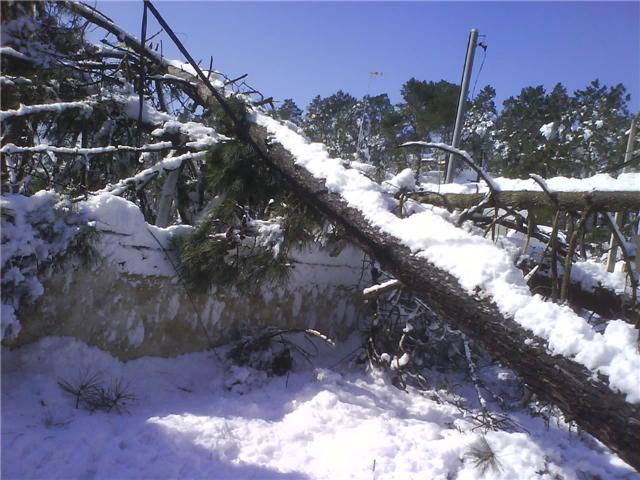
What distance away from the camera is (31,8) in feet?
9.61

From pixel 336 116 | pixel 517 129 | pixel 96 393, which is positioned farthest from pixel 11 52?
pixel 336 116

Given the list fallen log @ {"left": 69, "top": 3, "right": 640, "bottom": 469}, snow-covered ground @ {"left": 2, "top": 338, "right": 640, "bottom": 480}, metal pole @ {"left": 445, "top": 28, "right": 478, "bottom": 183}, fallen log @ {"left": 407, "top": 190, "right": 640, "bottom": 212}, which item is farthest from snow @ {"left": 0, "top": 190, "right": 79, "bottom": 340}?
metal pole @ {"left": 445, "top": 28, "right": 478, "bottom": 183}

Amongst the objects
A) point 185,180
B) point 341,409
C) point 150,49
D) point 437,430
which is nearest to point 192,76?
point 150,49

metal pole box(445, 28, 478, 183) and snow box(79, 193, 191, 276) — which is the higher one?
Result: metal pole box(445, 28, 478, 183)

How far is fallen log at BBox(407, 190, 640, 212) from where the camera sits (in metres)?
2.56

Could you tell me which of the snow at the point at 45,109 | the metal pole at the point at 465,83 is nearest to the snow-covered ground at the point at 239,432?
the snow at the point at 45,109

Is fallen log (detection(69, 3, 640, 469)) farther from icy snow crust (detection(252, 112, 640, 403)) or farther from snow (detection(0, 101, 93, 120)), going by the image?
snow (detection(0, 101, 93, 120))

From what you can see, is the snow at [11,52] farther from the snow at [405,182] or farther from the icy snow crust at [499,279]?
the snow at [405,182]

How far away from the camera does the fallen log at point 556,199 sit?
2.56 metres

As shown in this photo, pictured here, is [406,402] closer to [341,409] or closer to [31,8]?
[341,409]

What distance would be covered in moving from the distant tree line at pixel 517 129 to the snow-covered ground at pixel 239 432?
1103 cm

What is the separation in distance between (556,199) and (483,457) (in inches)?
68.4

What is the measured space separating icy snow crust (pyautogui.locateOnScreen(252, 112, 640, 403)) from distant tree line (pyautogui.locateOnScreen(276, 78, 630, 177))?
10.7 metres

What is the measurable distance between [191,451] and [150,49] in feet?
12.7
